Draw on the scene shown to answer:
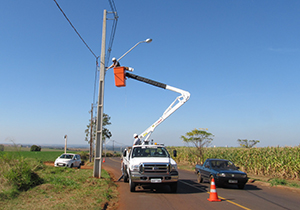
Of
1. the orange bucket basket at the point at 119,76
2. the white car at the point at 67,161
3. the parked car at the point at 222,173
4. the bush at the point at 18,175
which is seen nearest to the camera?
the bush at the point at 18,175

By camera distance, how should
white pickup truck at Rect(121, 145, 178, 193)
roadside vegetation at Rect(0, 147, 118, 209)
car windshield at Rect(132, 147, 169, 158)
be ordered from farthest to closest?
car windshield at Rect(132, 147, 169, 158)
white pickup truck at Rect(121, 145, 178, 193)
roadside vegetation at Rect(0, 147, 118, 209)

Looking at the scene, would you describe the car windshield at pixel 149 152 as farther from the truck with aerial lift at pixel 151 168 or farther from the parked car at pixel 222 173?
the parked car at pixel 222 173

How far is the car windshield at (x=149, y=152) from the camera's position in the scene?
12.3m

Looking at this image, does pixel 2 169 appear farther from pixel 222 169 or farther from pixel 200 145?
pixel 200 145

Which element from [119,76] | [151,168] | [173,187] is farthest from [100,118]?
[173,187]

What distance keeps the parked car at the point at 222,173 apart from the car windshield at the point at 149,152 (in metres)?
2.95

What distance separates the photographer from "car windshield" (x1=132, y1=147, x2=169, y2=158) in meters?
12.3

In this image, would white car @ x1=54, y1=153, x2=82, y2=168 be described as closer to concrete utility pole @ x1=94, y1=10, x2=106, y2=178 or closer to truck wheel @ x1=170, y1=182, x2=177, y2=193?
concrete utility pole @ x1=94, y1=10, x2=106, y2=178

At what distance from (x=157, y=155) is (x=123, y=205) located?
154 inches

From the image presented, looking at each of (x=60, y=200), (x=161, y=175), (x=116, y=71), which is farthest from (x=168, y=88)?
(x=60, y=200)

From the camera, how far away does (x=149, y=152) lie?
40.8 feet

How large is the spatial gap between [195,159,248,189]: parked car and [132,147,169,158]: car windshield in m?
2.95

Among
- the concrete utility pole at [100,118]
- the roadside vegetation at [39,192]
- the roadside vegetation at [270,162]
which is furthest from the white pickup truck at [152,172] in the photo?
the roadside vegetation at [270,162]

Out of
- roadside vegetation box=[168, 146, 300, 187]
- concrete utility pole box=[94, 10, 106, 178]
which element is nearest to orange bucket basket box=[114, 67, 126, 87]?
concrete utility pole box=[94, 10, 106, 178]
